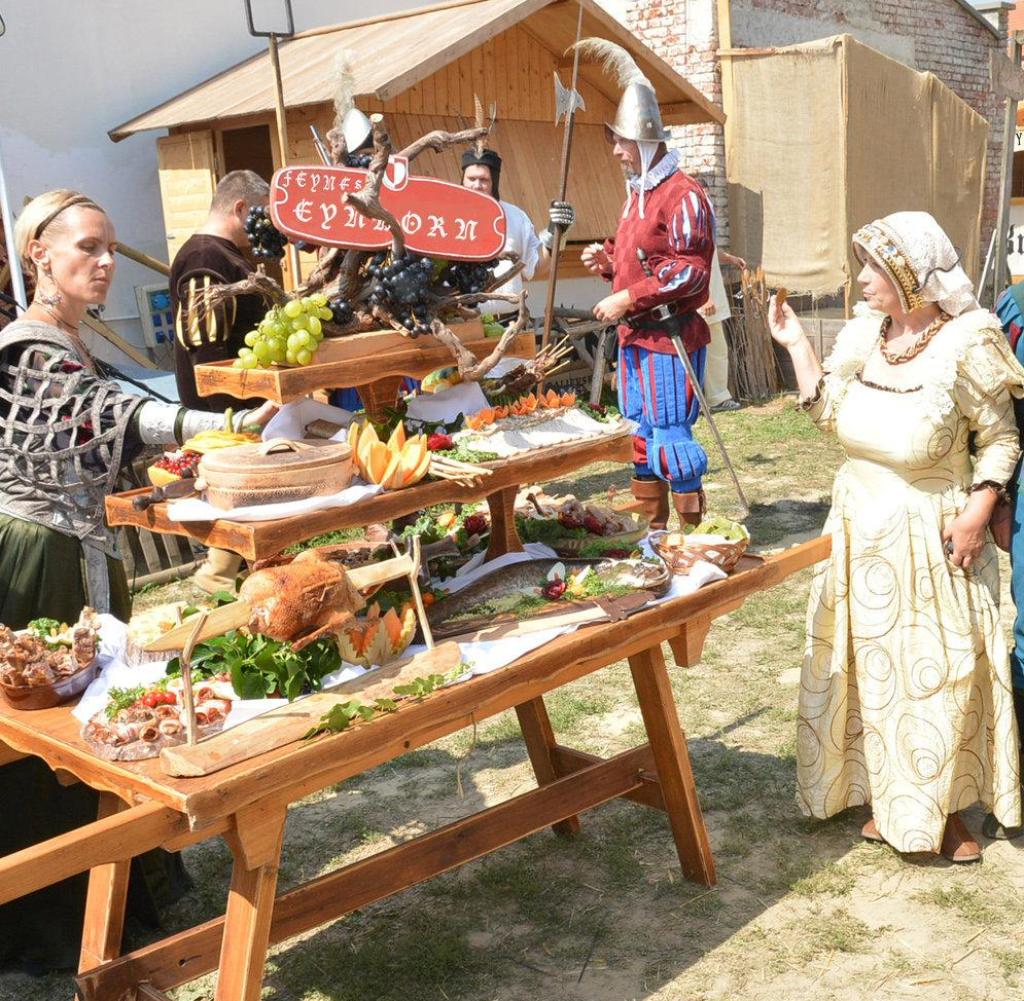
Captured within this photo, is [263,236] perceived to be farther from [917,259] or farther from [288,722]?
[917,259]

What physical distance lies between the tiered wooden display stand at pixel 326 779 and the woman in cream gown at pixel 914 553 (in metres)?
0.25

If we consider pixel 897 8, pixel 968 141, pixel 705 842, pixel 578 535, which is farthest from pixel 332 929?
pixel 897 8

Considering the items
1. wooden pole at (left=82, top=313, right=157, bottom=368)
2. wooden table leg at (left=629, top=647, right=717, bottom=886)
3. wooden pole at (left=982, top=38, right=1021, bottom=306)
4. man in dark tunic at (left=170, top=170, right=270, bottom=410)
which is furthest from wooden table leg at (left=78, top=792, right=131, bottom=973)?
wooden pole at (left=82, top=313, right=157, bottom=368)

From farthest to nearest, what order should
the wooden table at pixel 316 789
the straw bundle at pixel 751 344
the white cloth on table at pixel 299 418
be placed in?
the straw bundle at pixel 751 344
the white cloth on table at pixel 299 418
the wooden table at pixel 316 789

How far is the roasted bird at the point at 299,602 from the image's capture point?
256 cm

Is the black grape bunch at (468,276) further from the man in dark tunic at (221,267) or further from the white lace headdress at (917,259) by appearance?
the man in dark tunic at (221,267)

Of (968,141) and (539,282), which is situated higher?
(968,141)

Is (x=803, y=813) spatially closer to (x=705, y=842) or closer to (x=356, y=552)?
(x=705, y=842)

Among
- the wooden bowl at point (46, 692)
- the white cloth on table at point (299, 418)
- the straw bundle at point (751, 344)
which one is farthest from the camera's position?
the straw bundle at point (751, 344)

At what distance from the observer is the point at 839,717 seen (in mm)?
3756

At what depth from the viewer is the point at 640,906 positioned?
3535 mm

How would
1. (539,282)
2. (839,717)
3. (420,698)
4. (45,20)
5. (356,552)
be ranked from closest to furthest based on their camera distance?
(420,698) < (356,552) < (839,717) < (45,20) < (539,282)

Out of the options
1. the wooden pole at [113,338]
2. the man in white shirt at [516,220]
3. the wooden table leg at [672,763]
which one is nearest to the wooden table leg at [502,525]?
the wooden table leg at [672,763]

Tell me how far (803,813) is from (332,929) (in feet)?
4.89
